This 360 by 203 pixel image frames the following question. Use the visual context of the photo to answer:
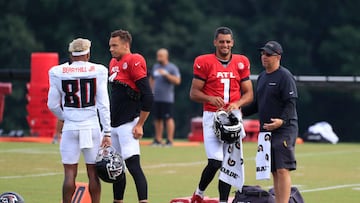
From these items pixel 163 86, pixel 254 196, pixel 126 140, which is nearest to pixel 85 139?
pixel 126 140

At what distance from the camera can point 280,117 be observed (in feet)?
37.9

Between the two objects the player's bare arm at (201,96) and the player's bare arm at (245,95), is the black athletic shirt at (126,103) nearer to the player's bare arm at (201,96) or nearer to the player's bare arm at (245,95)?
the player's bare arm at (201,96)

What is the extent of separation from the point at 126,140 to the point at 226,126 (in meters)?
1.04

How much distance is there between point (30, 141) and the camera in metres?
22.6

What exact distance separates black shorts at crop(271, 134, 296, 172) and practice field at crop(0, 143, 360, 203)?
1.98 meters

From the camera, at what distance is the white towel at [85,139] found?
36.2 feet

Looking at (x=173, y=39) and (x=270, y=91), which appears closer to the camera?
(x=270, y=91)

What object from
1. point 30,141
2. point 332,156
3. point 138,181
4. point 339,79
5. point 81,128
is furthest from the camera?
point 339,79

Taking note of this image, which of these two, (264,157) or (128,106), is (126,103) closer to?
(128,106)

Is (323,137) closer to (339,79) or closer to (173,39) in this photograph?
(339,79)

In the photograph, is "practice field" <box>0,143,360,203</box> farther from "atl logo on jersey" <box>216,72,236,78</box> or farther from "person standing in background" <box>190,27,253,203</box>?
"atl logo on jersey" <box>216,72,236,78</box>

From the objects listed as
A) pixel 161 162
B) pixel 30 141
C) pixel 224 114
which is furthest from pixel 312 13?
pixel 224 114

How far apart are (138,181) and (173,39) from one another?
3444cm

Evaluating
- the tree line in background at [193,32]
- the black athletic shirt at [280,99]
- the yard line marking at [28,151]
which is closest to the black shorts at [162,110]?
the yard line marking at [28,151]
